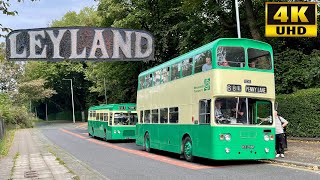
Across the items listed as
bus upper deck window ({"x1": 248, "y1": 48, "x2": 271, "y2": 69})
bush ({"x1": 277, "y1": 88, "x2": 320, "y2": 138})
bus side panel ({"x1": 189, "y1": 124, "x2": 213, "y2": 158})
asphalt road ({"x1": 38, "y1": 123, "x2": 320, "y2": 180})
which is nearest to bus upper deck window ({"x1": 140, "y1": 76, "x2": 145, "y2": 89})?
asphalt road ({"x1": 38, "y1": 123, "x2": 320, "y2": 180})

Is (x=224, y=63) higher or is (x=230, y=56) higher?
(x=230, y=56)

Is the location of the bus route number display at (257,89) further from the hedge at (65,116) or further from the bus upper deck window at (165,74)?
the hedge at (65,116)

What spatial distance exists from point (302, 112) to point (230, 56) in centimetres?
860

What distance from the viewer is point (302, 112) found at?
21188mm

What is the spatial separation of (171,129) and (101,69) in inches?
1018

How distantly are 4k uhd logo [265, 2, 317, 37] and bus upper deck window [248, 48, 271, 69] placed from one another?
8.04 metres

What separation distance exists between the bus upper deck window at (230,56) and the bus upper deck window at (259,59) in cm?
30

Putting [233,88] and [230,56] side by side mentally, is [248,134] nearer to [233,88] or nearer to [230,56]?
[233,88]

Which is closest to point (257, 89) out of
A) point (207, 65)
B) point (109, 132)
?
point (207, 65)

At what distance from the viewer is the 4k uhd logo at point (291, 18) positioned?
22250 mm

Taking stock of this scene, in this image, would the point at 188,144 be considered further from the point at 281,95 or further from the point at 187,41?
the point at 187,41

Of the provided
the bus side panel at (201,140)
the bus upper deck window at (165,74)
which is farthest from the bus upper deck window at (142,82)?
the bus side panel at (201,140)

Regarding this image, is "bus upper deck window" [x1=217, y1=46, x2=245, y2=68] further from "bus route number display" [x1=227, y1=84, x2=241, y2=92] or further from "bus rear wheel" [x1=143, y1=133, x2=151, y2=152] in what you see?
"bus rear wheel" [x1=143, y1=133, x2=151, y2=152]

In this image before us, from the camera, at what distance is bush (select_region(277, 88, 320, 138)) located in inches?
800
